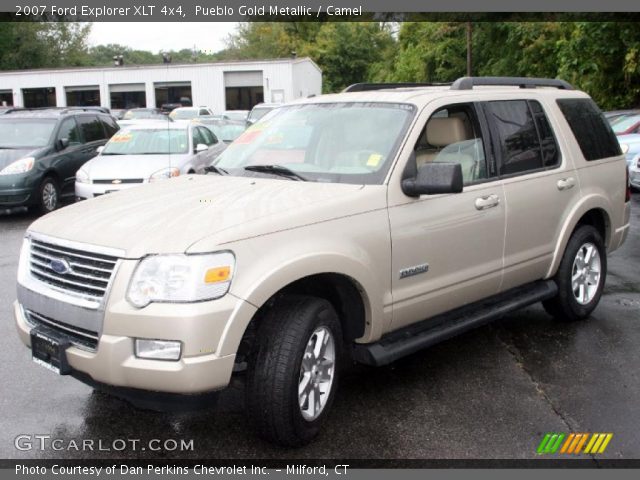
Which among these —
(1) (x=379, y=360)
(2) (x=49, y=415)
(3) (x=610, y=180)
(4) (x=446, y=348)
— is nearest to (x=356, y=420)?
(1) (x=379, y=360)

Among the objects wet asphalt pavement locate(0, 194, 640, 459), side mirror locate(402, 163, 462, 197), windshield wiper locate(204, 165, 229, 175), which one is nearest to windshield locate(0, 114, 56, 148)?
wet asphalt pavement locate(0, 194, 640, 459)

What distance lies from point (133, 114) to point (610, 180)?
95.2 ft

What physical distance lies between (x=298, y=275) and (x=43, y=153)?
9719 millimetres

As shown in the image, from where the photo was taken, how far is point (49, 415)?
4.16 metres

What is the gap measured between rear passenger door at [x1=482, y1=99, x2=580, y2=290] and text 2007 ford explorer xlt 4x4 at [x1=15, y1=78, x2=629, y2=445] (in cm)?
2

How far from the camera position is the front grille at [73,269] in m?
3.41

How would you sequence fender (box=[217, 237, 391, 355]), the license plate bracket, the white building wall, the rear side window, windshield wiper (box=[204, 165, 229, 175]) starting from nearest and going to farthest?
fender (box=[217, 237, 391, 355]) < the license plate bracket < windshield wiper (box=[204, 165, 229, 175]) < the rear side window < the white building wall

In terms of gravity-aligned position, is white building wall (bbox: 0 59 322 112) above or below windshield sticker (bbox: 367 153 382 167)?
above

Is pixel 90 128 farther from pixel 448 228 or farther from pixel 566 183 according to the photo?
pixel 448 228

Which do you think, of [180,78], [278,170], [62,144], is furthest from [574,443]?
[180,78]

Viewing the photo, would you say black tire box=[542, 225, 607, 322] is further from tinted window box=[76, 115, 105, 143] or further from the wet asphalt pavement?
tinted window box=[76, 115, 105, 143]

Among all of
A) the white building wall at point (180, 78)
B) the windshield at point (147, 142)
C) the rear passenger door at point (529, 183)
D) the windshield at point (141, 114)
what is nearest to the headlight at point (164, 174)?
the windshield at point (147, 142)

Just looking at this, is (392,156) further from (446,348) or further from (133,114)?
(133,114)

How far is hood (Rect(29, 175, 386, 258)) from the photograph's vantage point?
3406 millimetres
